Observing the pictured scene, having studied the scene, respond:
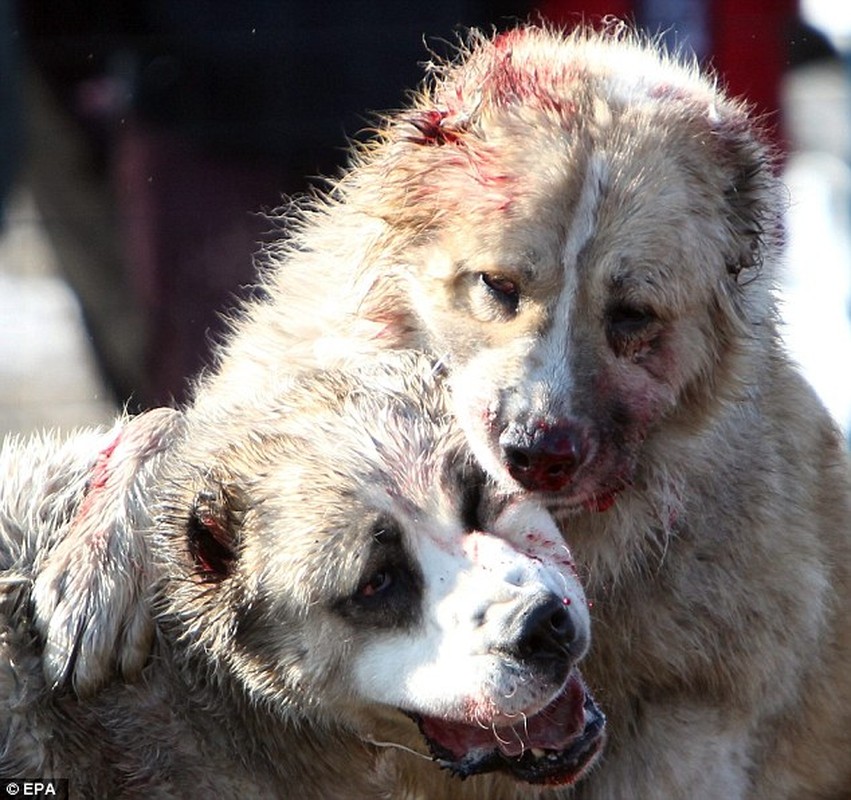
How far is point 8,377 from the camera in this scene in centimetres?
883

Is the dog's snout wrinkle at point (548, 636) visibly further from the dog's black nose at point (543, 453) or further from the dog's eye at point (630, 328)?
the dog's eye at point (630, 328)

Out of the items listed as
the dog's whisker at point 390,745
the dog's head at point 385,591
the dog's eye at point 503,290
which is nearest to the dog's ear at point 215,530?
the dog's head at point 385,591

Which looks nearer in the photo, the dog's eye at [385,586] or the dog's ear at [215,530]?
the dog's eye at [385,586]

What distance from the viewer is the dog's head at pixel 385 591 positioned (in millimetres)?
3375

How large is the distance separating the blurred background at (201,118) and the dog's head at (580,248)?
237cm

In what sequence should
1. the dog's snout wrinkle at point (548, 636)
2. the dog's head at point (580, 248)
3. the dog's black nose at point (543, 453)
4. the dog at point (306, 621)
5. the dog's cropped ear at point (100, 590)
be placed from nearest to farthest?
1. the dog's snout wrinkle at point (548, 636)
2. the dog at point (306, 621)
3. the dog's cropped ear at point (100, 590)
4. the dog's black nose at point (543, 453)
5. the dog's head at point (580, 248)

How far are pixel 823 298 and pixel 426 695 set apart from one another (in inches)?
204

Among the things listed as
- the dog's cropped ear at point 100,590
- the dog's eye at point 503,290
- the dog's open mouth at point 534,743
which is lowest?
the dog's cropped ear at point 100,590

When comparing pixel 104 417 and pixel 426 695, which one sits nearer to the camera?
pixel 426 695

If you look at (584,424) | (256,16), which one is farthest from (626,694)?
(256,16)

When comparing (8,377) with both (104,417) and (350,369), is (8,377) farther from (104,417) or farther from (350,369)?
(350,369)

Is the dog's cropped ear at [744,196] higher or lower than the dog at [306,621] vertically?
higher

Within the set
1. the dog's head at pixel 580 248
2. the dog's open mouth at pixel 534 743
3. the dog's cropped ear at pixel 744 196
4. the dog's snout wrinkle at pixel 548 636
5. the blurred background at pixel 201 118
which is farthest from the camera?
the blurred background at pixel 201 118
